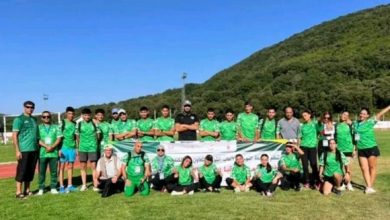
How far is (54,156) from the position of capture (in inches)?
429

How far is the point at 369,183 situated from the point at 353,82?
273 ft

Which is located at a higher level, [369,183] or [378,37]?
[378,37]

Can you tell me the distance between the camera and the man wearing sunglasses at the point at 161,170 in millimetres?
11125

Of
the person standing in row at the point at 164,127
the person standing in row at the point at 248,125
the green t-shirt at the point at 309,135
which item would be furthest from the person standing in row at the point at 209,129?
the green t-shirt at the point at 309,135

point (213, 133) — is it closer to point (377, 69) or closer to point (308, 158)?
point (308, 158)

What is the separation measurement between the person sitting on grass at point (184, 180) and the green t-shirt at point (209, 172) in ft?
0.71

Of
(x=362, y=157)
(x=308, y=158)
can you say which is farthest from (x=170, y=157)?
(x=362, y=157)

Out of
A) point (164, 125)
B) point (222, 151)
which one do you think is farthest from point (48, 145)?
point (222, 151)

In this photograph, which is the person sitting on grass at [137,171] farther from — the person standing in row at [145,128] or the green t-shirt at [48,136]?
the green t-shirt at [48,136]

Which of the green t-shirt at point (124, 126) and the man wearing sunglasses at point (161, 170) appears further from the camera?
the green t-shirt at point (124, 126)

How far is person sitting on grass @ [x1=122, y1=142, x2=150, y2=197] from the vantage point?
35.0 feet

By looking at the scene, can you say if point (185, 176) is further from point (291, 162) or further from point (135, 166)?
point (291, 162)

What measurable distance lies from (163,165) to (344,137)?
13.7ft

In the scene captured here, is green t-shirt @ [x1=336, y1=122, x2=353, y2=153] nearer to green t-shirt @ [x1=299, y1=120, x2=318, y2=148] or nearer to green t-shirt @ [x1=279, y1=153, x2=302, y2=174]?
green t-shirt @ [x1=299, y1=120, x2=318, y2=148]
